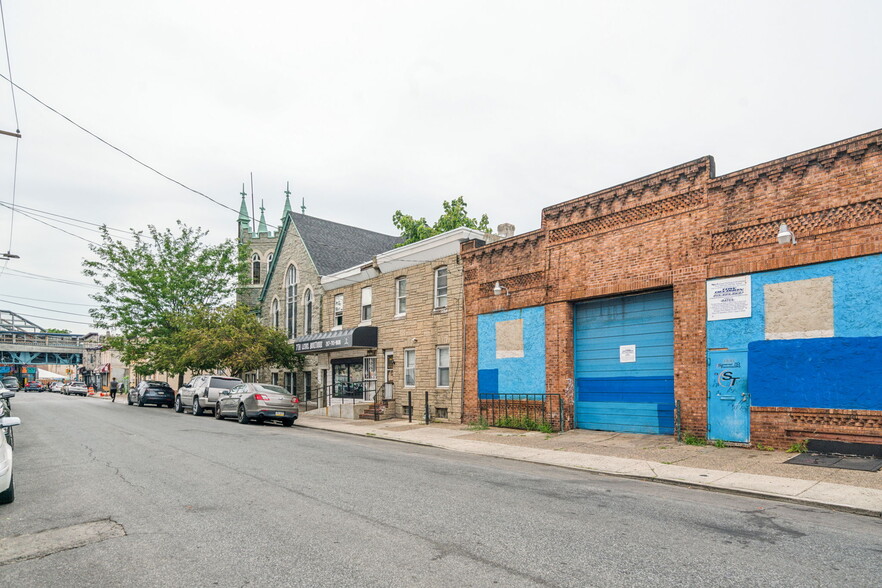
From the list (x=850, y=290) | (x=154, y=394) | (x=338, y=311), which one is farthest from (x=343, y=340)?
(x=850, y=290)

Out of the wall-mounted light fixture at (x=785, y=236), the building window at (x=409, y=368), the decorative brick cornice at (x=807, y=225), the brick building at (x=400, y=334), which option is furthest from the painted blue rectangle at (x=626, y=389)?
the building window at (x=409, y=368)

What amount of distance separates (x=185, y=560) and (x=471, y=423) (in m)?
14.6

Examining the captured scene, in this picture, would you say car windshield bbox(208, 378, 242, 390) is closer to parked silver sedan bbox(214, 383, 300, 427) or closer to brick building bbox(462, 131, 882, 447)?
parked silver sedan bbox(214, 383, 300, 427)

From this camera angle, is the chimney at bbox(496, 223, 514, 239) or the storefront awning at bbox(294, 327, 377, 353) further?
the storefront awning at bbox(294, 327, 377, 353)

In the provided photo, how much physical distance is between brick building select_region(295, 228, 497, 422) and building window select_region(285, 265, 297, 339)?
411cm

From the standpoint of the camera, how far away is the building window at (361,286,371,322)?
26.3m

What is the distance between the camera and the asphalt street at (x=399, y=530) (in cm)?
503

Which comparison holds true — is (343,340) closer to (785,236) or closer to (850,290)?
(785,236)

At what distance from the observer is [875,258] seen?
11.2m

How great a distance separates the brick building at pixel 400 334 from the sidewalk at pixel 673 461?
3.20 meters

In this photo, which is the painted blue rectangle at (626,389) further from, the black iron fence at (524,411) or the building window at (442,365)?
the building window at (442,365)

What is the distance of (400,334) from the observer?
23.7 meters

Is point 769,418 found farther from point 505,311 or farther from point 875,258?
point 505,311

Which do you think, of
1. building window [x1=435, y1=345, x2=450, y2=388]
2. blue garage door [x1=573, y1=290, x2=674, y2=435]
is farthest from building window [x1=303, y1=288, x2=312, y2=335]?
blue garage door [x1=573, y1=290, x2=674, y2=435]
